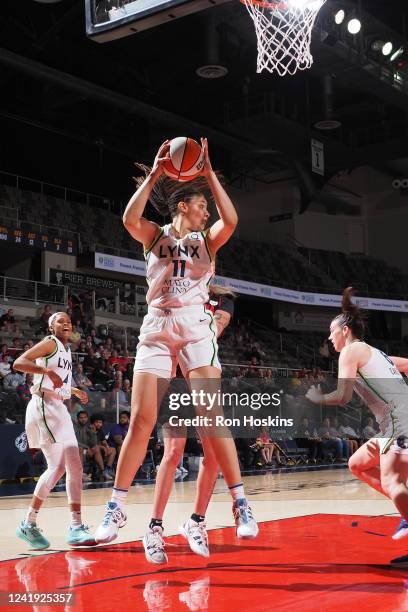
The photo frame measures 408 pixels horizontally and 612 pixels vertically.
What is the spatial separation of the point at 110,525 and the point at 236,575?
2.76 feet

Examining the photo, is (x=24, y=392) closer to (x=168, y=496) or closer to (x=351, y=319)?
(x=168, y=496)

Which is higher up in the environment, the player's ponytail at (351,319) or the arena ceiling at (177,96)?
the arena ceiling at (177,96)

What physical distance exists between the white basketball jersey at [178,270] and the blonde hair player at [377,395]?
103 cm

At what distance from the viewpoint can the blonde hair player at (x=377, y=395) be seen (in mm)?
4547

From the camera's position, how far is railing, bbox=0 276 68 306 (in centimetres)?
1925

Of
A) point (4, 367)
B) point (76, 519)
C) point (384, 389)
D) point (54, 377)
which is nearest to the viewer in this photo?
point (384, 389)

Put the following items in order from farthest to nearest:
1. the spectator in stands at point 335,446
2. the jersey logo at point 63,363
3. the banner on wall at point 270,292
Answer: the banner on wall at point 270,292 → the spectator in stands at point 335,446 → the jersey logo at point 63,363

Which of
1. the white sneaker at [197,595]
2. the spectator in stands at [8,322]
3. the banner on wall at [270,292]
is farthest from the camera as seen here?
the banner on wall at [270,292]

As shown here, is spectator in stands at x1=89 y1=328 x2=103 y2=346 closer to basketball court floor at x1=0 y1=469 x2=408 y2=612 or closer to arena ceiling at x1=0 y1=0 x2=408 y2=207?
arena ceiling at x1=0 y1=0 x2=408 y2=207

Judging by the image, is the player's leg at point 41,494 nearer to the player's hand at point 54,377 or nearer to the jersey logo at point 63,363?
the player's hand at point 54,377

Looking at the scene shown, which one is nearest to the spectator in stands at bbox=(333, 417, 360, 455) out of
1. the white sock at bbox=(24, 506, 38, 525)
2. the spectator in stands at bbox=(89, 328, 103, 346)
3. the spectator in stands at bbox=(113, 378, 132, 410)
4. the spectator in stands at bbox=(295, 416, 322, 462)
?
the spectator in stands at bbox=(295, 416, 322, 462)

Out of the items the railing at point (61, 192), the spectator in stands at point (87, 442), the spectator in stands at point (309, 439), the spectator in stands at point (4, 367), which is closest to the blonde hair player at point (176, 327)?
the spectator in stands at point (87, 442)

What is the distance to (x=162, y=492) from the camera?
4434mm

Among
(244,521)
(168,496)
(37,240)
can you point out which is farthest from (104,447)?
(37,240)
